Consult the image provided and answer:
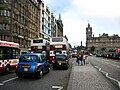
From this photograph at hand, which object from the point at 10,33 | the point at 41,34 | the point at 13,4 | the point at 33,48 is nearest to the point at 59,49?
the point at 33,48

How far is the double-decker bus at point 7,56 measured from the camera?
17964mm

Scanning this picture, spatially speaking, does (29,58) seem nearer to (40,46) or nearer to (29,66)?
(29,66)

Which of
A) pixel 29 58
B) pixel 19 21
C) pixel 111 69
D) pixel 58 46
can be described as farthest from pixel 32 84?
pixel 19 21

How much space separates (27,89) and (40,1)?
69.2 metres

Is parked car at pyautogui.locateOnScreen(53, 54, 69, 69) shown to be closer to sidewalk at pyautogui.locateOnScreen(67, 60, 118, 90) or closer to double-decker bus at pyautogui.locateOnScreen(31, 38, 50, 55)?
double-decker bus at pyautogui.locateOnScreen(31, 38, 50, 55)

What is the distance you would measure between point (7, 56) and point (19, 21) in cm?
3613

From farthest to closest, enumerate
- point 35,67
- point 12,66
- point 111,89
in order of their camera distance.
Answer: point 12,66, point 35,67, point 111,89

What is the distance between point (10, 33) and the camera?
4781 centimetres

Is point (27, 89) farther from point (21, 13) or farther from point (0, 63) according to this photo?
point (21, 13)

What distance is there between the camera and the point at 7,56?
19.0 metres

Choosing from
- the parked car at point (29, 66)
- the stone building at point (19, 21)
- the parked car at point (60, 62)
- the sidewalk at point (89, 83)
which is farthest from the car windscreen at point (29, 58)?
the stone building at point (19, 21)

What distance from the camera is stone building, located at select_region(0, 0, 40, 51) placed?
47.7m

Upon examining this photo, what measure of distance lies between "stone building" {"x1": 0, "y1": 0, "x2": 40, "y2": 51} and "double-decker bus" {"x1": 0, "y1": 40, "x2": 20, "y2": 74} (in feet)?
88.3

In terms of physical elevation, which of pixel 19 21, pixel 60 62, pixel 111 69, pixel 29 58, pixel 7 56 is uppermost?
→ pixel 19 21
